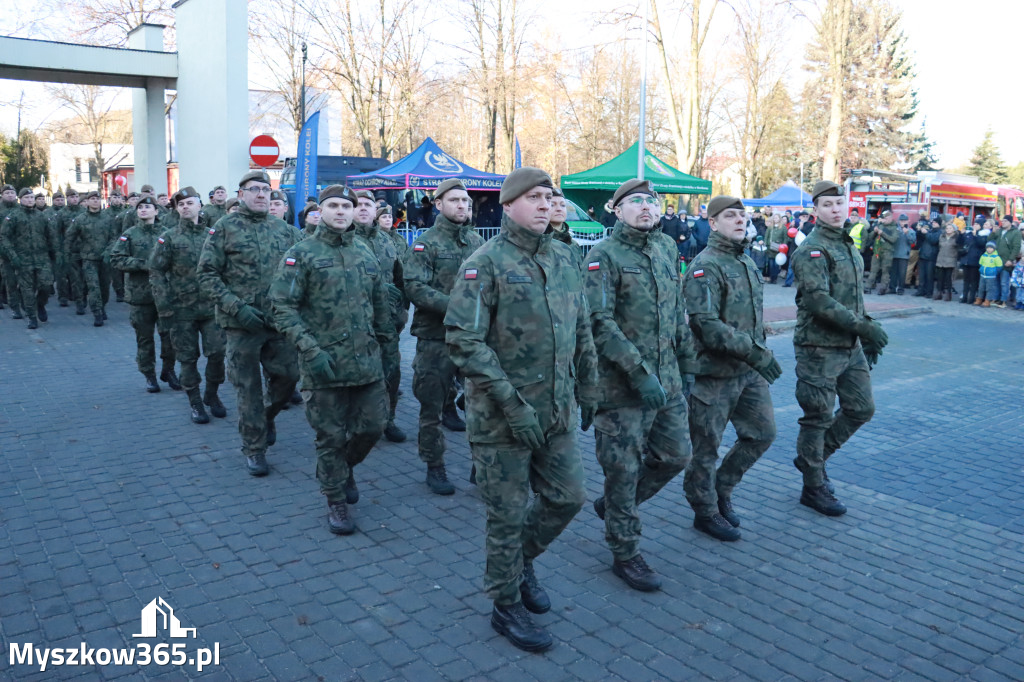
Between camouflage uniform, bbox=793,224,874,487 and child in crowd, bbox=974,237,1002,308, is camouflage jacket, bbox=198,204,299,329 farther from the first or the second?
child in crowd, bbox=974,237,1002,308

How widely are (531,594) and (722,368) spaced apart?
1950 millimetres

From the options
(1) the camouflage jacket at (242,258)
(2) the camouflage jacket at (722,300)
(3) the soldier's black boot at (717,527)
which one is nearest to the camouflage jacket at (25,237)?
(1) the camouflage jacket at (242,258)

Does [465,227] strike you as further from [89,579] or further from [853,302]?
[89,579]

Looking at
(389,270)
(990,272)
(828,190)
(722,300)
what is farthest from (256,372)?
(990,272)

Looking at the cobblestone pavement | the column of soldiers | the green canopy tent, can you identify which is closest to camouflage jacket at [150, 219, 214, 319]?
the column of soldiers

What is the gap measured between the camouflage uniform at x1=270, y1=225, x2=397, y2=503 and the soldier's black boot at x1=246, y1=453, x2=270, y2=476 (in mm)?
1233

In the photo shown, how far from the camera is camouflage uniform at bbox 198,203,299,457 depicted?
6.68 meters

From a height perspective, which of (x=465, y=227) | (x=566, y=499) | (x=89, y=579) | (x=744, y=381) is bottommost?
(x=89, y=579)

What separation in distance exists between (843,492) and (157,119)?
2344 centimetres

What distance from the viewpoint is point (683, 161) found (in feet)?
96.0

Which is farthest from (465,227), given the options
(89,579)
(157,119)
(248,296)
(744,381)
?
(157,119)

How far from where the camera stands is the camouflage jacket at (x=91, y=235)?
574 inches

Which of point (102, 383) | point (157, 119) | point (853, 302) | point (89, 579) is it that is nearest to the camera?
point (89, 579)

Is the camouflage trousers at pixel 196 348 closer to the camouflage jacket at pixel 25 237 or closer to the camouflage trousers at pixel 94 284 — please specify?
the camouflage trousers at pixel 94 284
